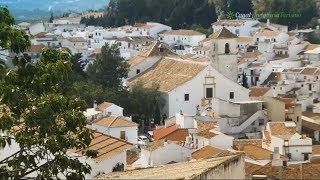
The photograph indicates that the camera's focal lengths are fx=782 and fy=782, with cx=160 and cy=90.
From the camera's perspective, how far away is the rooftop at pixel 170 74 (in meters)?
36.0

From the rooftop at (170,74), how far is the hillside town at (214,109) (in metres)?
0.08

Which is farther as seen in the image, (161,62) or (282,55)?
(282,55)

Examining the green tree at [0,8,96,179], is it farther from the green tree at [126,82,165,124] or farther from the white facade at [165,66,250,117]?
the white facade at [165,66,250,117]

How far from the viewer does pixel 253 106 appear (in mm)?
30562

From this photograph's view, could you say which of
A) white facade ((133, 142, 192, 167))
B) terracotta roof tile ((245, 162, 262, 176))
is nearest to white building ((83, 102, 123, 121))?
white facade ((133, 142, 192, 167))

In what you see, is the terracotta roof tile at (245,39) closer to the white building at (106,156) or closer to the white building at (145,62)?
the white building at (145,62)

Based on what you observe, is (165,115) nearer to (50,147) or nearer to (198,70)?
(198,70)

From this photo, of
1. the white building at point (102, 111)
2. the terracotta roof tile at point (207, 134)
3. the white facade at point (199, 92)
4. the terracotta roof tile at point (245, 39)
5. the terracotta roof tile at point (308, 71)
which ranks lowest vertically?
the terracotta roof tile at point (245, 39)

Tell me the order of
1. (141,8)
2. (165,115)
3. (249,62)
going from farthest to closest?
(141,8) → (249,62) → (165,115)

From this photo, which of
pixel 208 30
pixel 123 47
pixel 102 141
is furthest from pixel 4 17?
pixel 208 30

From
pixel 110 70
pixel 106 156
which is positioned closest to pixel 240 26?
pixel 110 70

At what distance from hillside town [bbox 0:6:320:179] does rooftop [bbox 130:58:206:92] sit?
0.25 feet

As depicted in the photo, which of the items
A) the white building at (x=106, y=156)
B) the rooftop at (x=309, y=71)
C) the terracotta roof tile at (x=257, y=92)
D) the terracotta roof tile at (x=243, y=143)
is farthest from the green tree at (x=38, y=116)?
the rooftop at (x=309, y=71)

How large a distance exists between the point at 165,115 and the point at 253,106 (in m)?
6.12
